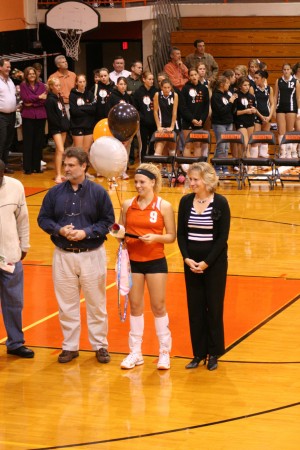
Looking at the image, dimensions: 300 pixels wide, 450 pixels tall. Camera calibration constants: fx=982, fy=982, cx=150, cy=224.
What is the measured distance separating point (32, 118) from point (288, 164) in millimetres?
4862

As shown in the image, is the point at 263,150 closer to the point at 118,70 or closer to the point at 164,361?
the point at 118,70

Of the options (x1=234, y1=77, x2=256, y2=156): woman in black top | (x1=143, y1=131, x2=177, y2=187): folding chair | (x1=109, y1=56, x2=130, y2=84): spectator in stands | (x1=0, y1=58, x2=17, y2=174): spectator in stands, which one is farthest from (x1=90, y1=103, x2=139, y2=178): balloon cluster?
(x1=109, y1=56, x2=130, y2=84): spectator in stands

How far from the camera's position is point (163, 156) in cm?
1694

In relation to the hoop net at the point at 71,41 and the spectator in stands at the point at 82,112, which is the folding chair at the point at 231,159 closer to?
the spectator in stands at the point at 82,112

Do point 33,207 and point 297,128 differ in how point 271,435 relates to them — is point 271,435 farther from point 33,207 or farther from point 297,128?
point 297,128

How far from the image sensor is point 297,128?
61.9 feet

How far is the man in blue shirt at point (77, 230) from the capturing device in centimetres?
821

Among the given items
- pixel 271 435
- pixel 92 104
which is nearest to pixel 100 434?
pixel 271 435

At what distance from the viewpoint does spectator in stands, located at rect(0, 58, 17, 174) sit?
16906 mm

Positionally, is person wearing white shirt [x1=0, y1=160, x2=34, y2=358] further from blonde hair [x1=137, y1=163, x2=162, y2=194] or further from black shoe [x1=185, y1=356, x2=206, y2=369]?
black shoe [x1=185, y1=356, x2=206, y2=369]

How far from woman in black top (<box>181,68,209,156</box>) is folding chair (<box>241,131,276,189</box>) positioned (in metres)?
0.97

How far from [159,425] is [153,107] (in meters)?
11.1

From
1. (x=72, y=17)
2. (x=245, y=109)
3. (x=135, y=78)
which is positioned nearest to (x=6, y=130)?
(x=135, y=78)

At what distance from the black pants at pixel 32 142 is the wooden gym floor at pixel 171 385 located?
7.04m
